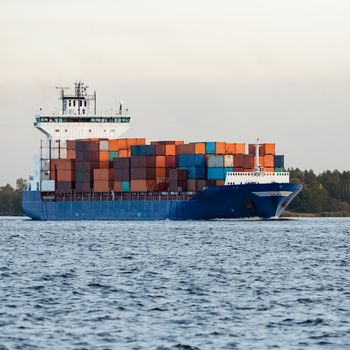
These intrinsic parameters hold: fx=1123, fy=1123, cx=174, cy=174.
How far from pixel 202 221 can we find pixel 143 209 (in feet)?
24.5

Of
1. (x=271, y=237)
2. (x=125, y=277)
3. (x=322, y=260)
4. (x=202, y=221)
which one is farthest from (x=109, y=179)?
(x=125, y=277)

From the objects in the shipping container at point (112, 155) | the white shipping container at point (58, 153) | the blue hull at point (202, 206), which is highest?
the white shipping container at point (58, 153)

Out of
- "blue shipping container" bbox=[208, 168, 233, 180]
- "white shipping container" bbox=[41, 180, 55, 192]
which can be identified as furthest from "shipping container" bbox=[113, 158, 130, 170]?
"white shipping container" bbox=[41, 180, 55, 192]

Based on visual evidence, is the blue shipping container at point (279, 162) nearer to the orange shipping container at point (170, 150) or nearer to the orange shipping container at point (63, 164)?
the orange shipping container at point (170, 150)

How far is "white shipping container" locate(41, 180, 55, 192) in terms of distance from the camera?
126 m

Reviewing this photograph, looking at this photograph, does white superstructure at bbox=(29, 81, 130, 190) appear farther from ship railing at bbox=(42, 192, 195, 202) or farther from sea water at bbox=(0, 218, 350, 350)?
sea water at bbox=(0, 218, 350, 350)

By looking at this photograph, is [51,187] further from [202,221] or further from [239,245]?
[239,245]

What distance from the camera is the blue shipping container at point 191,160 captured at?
106562mm

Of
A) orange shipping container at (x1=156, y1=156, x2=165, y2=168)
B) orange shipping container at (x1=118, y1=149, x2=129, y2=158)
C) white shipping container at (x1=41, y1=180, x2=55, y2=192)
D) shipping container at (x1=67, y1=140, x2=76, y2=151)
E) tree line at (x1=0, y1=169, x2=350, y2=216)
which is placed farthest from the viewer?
tree line at (x1=0, y1=169, x2=350, y2=216)

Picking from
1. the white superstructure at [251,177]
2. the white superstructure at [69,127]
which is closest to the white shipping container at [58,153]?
the white superstructure at [69,127]

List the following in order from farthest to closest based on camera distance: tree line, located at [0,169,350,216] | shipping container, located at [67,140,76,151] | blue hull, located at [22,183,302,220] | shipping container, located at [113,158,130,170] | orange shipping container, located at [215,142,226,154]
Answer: tree line, located at [0,169,350,216] → shipping container, located at [67,140,76,151] → shipping container, located at [113,158,130,170] → orange shipping container, located at [215,142,226,154] → blue hull, located at [22,183,302,220]

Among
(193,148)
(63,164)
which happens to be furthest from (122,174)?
(63,164)

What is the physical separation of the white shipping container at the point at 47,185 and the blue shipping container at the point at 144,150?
16877 mm

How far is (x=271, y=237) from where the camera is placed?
76.2 m
